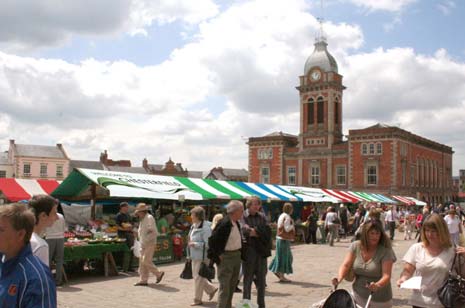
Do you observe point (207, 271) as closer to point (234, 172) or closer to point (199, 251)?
point (199, 251)

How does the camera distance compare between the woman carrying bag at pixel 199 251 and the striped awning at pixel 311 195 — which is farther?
the striped awning at pixel 311 195

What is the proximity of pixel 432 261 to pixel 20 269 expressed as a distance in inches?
139

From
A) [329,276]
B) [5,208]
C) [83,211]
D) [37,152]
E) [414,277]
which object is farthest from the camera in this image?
[37,152]

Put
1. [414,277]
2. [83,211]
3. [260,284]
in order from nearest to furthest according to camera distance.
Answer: [414,277] → [260,284] → [83,211]

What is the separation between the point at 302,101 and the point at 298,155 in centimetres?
629

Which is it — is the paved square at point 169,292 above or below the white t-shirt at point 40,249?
below

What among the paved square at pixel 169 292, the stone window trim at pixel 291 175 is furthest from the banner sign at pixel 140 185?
the stone window trim at pixel 291 175

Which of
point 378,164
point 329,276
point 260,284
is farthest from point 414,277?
point 378,164

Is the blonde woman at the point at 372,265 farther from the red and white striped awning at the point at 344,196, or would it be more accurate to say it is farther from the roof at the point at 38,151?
the roof at the point at 38,151

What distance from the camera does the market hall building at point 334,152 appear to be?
51.8 meters

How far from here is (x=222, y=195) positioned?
18500 millimetres

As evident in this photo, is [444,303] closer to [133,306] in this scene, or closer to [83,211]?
[133,306]

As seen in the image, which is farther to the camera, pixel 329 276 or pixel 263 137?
pixel 263 137

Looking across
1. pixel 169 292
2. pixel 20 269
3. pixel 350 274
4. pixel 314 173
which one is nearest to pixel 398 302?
pixel 169 292
